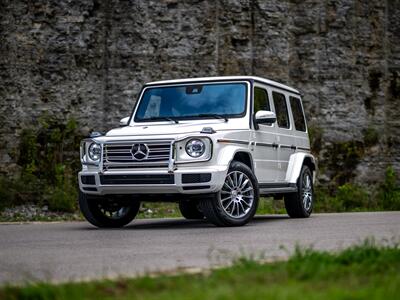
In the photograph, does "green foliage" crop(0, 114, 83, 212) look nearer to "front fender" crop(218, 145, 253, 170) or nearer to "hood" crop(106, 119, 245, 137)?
"hood" crop(106, 119, 245, 137)

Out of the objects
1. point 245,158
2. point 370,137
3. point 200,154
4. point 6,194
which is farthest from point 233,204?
point 370,137

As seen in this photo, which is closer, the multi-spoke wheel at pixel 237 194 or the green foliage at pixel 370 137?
the multi-spoke wheel at pixel 237 194

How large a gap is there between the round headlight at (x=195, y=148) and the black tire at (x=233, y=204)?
1.72ft

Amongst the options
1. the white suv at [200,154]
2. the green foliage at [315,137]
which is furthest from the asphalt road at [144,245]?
the green foliage at [315,137]

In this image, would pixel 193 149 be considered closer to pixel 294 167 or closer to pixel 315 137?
pixel 294 167

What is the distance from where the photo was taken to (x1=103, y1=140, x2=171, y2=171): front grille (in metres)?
10.6

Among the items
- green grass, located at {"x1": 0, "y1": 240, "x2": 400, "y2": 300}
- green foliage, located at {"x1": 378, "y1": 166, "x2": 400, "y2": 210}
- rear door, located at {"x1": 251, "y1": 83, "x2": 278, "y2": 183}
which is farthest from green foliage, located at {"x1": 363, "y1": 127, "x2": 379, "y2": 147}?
green grass, located at {"x1": 0, "y1": 240, "x2": 400, "y2": 300}

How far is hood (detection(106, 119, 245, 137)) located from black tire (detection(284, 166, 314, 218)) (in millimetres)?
2437

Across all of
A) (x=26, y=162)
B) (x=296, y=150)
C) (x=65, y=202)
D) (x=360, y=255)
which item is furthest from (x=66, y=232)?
(x=26, y=162)

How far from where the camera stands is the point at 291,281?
4.59 meters

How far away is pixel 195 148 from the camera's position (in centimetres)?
1052

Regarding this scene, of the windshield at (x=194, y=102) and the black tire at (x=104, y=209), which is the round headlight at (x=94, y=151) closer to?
the black tire at (x=104, y=209)

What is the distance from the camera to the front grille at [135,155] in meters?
10.6

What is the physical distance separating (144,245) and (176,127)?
302 cm
